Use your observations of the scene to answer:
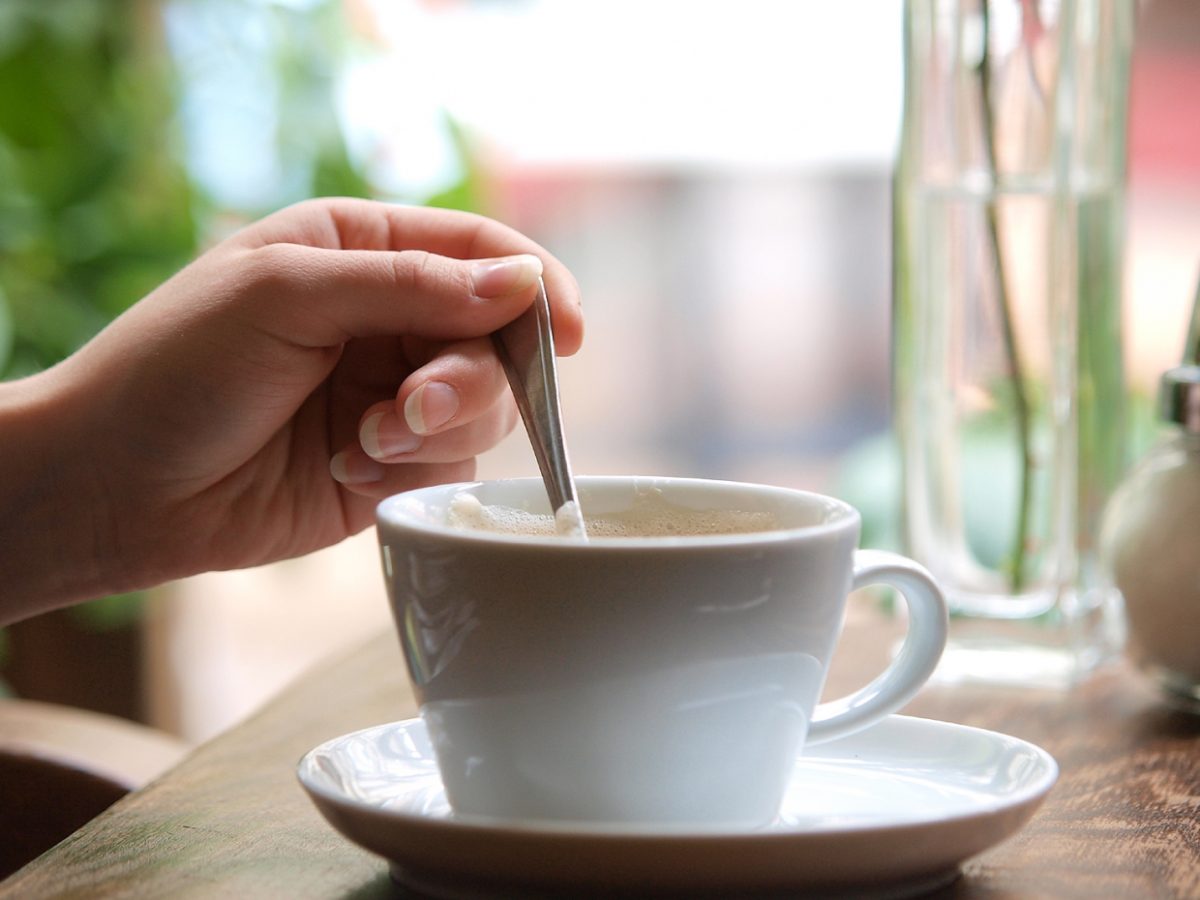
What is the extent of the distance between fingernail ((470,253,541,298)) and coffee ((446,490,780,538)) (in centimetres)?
13

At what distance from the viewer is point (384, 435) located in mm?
629

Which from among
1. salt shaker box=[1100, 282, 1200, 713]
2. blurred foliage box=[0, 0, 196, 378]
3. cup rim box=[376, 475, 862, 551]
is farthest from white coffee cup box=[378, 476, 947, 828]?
blurred foliage box=[0, 0, 196, 378]

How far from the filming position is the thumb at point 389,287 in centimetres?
59

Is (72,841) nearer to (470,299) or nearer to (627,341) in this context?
(470,299)

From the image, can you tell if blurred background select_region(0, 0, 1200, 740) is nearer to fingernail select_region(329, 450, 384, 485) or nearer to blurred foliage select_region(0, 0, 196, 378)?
blurred foliage select_region(0, 0, 196, 378)

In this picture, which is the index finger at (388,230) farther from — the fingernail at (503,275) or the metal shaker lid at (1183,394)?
the metal shaker lid at (1183,394)

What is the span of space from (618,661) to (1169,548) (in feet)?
1.25

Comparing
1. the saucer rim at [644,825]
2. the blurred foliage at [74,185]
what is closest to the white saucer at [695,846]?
the saucer rim at [644,825]

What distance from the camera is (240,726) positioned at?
25.6 inches

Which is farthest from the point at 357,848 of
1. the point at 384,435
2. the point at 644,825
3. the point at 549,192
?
the point at 549,192

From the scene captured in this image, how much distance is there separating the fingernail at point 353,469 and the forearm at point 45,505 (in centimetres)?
12

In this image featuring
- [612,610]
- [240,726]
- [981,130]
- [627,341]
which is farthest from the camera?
[627,341]

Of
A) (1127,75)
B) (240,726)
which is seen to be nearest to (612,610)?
(240,726)

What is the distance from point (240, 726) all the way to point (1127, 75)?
611mm
